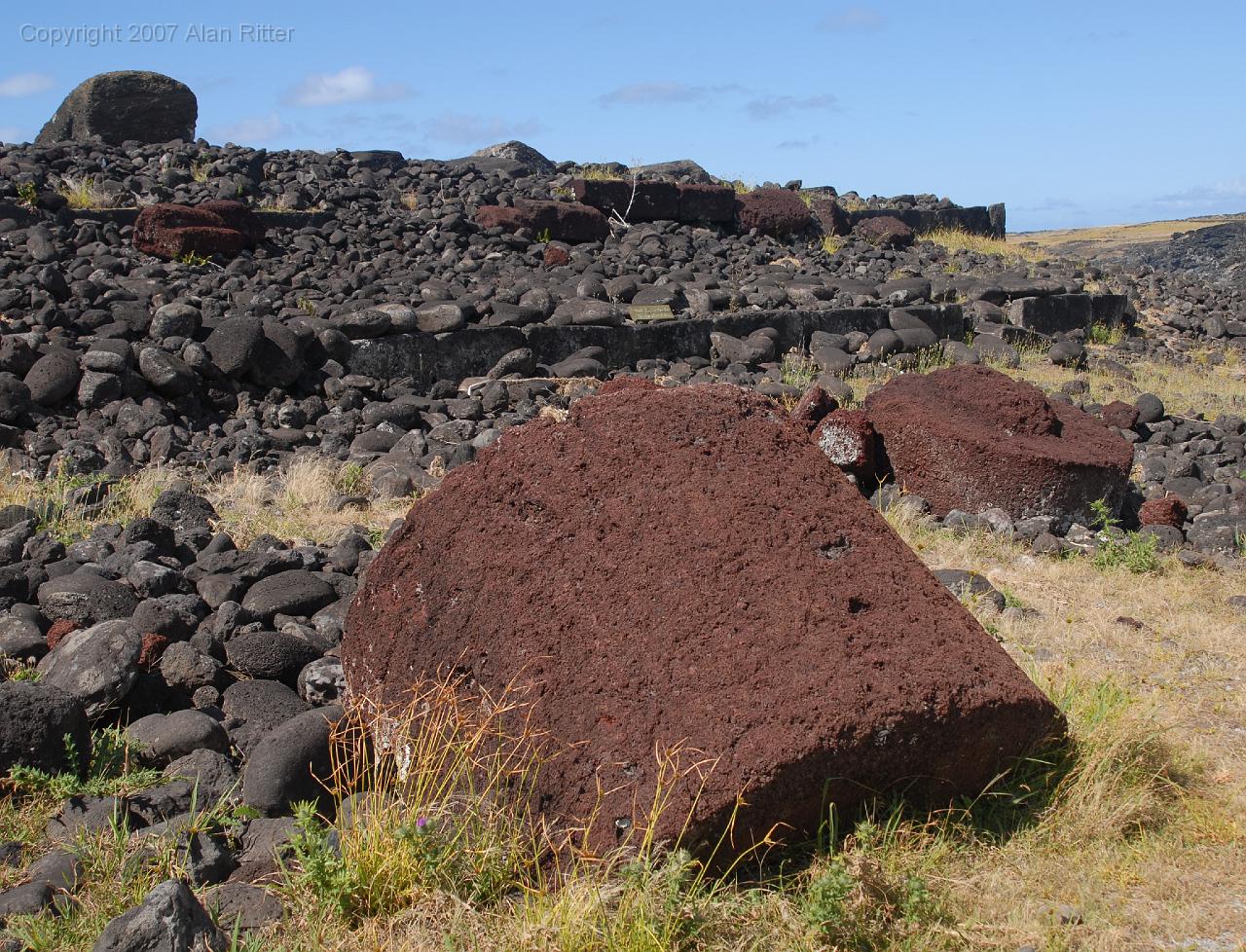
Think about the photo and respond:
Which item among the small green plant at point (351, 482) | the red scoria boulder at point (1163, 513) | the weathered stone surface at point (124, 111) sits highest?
the weathered stone surface at point (124, 111)

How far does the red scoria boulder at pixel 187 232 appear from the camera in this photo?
40.7 ft

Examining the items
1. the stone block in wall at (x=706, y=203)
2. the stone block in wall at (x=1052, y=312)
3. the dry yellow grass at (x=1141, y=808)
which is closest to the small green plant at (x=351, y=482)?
the dry yellow grass at (x=1141, y=808)

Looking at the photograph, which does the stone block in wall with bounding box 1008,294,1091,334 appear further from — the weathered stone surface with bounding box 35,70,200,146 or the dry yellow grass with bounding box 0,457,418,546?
the weathered stone surface with bounding box 35,70,200,146

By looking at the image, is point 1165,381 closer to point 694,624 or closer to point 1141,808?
point 1141,808

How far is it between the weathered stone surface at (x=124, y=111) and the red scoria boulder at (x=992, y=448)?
1364 cm

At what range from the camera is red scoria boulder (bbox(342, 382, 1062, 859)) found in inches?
115

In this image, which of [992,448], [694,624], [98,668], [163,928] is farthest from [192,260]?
[163,928]

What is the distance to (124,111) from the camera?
1694 cm

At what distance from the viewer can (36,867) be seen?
295 cm

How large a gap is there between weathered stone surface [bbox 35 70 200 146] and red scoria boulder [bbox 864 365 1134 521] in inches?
537

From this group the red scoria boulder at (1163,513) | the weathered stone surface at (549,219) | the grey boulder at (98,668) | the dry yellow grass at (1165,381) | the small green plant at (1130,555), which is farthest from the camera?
the weathered stone surface at (549,219)

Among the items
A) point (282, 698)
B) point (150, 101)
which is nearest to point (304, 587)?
point (282, 698)

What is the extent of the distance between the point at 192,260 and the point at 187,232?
1.21 ft

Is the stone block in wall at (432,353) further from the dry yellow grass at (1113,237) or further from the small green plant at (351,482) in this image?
the dry yellow grass at (1113,237)
